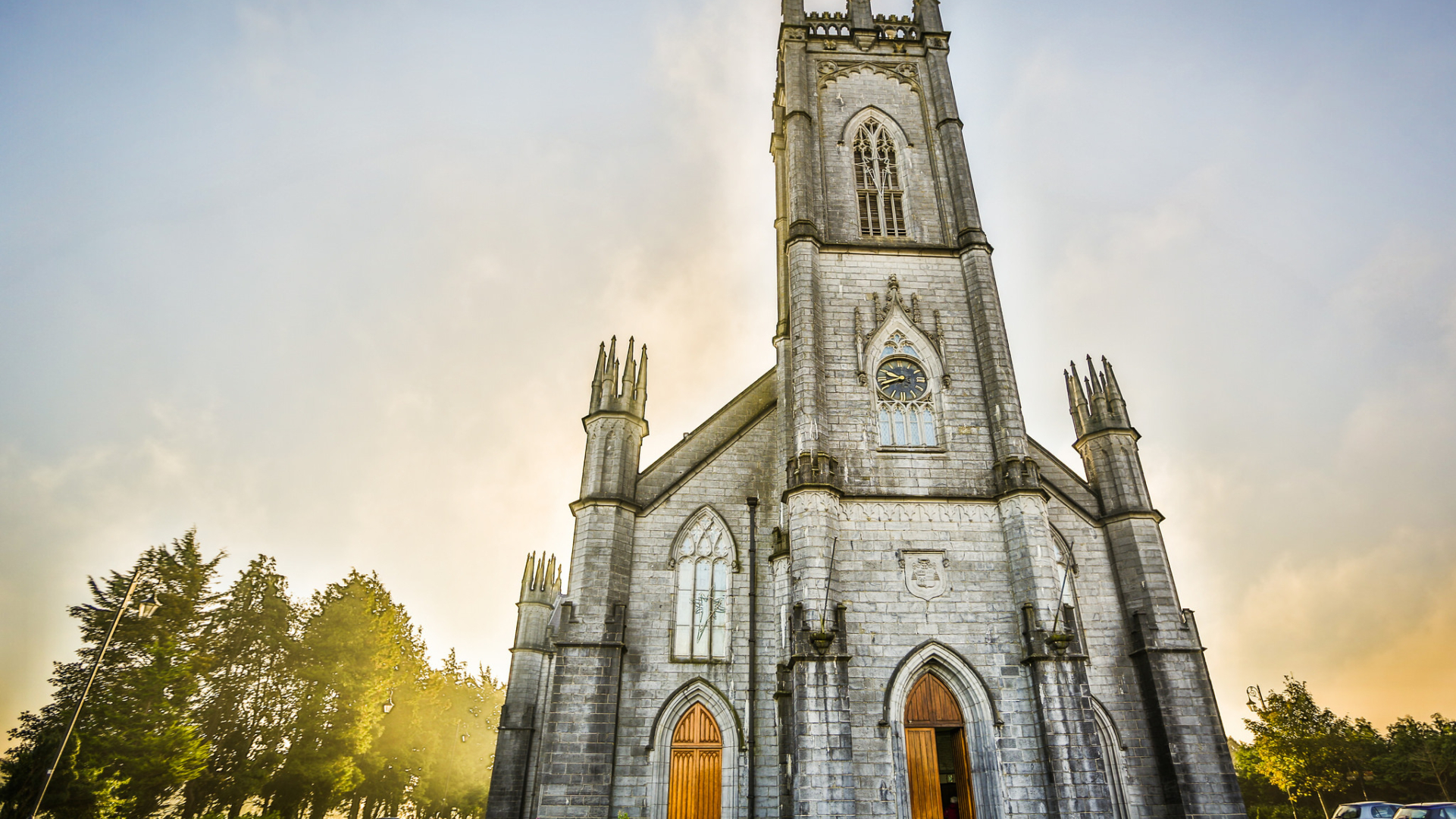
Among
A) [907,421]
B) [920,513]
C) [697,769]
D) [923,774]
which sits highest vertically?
[907,421]

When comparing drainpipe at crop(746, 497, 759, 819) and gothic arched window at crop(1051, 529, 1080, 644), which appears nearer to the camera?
gothic arched window at crop(1051, 529, 1080, 644)

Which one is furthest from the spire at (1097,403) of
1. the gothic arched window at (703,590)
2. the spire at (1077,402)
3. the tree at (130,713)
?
the tree at (130,713)

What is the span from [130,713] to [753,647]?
1895 centimetres

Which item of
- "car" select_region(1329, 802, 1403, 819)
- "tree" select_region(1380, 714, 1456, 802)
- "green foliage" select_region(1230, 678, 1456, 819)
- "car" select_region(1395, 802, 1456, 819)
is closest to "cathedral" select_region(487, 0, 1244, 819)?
"car" select_region(1329, 802, 1403, 819)

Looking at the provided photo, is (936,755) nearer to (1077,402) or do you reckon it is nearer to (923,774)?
(923,774)

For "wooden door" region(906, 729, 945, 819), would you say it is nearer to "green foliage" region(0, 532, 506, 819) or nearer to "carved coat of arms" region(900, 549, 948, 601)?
"carved coat of arms" region(900, 549, 948, 601)

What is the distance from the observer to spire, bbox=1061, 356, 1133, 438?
19.6m

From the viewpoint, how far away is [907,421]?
56.6 ft

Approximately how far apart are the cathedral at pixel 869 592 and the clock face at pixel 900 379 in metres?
0.08

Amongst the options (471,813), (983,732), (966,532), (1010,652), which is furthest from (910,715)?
(471,813)

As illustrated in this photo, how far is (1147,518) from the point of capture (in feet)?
58.9

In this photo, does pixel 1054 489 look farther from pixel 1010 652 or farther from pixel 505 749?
pixel 505 749

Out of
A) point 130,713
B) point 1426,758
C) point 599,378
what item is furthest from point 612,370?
point 1426,758

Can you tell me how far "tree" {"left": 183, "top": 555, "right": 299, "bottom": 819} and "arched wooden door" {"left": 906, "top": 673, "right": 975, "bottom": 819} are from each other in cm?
2396
